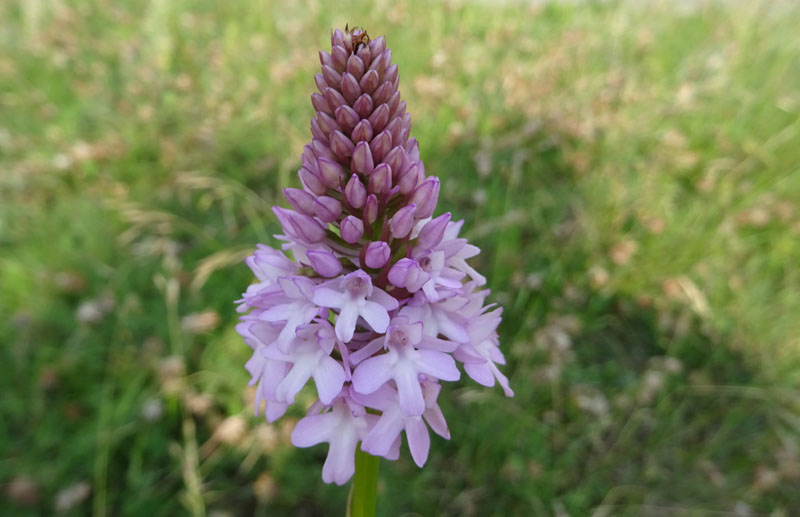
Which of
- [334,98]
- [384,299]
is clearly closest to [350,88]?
[334,98]

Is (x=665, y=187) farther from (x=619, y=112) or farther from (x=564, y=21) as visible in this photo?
(x=564, y=21)

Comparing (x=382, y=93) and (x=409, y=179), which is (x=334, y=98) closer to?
(x=382, y=93)

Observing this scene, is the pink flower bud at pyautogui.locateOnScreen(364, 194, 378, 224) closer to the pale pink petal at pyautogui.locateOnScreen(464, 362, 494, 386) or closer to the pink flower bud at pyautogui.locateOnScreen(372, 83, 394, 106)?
the pink flower bud at pyautogui.locateOnScreen(372, 83, 394, 106)

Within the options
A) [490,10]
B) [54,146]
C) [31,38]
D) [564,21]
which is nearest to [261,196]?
[54,146]

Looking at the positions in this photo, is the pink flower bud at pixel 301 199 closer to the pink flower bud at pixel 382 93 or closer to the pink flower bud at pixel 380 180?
the pink flower bud at pixel 380 180

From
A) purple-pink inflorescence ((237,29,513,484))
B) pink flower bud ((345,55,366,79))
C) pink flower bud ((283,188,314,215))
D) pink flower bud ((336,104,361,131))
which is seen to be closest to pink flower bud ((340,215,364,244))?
purple-pink inflorescence ((237,29,513,484))

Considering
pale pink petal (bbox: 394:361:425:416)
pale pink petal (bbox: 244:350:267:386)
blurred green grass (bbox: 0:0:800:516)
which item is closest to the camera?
pale pink petal (bbox: 394:361:425:416)

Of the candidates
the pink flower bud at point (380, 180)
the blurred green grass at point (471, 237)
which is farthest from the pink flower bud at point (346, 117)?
the blurred green grass at point (471, 237)
